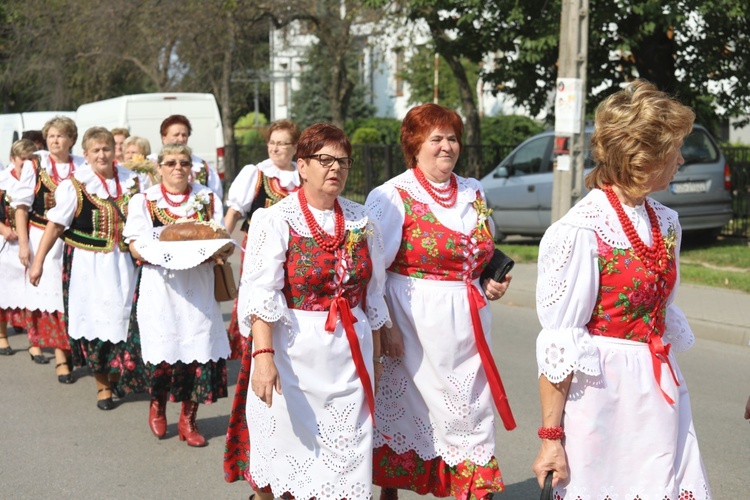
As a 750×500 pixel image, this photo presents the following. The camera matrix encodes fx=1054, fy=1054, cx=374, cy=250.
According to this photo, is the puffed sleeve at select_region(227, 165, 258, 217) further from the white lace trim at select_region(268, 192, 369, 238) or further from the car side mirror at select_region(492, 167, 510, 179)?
the car side mirror at select_region(492, 167, 510, 179)

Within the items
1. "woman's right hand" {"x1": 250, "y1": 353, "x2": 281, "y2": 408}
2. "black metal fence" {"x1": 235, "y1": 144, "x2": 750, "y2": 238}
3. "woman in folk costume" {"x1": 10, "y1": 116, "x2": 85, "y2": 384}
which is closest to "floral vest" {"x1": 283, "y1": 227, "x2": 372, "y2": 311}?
"woman's right hand" {"x1": 250, "y1": 353, "x2": 281, "y2": 408}

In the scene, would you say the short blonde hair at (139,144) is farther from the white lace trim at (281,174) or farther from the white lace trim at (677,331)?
the white lace trim at (677,331)

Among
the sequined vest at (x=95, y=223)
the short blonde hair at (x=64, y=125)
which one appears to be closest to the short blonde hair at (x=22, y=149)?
the short blonde hair at (x=64, y=125)

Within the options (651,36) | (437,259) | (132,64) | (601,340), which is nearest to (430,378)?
Result: (437,259)

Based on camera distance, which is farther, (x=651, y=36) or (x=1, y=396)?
(x=651, y=36)

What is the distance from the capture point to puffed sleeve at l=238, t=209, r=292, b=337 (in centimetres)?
413

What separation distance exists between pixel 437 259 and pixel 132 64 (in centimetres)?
3013

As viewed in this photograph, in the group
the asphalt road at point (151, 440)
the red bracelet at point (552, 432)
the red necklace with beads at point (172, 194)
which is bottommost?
the asphalt road at point (151, 440)

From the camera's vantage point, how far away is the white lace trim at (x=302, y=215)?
4273 millimetres

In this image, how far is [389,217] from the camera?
4.66 meters

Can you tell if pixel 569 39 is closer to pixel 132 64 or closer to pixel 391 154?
pixel 391 154

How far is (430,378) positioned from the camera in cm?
465

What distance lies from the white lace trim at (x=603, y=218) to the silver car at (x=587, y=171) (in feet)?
35.8

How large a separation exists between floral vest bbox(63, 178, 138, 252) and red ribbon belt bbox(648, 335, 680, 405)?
456cm
